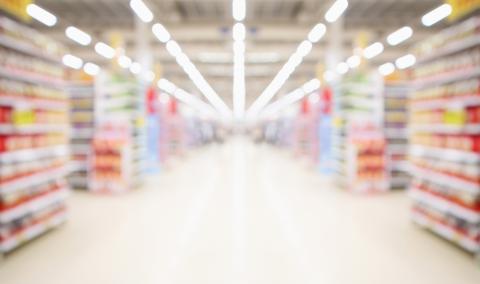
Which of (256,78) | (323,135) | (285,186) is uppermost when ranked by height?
(256,78)

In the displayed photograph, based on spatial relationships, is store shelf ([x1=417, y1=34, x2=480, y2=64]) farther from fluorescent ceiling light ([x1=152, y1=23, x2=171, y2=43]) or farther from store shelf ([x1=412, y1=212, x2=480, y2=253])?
fluorescent ceiling light ([x1=152, y1=23, x2=171, y2=43])

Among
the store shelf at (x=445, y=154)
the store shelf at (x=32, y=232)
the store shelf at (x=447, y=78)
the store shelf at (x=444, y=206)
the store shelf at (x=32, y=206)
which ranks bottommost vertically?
the store shelf at (x=32, y=232)

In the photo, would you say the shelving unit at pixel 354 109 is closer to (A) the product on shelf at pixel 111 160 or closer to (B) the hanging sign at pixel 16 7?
(A) the product on shelf at pixel 111 160

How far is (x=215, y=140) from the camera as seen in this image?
31484 mm

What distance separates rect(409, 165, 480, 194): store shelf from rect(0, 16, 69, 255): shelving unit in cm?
477

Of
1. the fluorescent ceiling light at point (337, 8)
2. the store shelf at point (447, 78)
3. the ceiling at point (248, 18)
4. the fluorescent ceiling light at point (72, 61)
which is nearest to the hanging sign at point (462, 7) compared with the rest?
the store shelf at point (447, 78)

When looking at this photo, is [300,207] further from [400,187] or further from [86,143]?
[86,143]

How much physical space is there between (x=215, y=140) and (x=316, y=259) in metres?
27.7

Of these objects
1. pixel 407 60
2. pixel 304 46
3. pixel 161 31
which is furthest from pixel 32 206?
pixel 407 60

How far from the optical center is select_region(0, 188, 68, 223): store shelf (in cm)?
394

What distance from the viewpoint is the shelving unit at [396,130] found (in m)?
8.11

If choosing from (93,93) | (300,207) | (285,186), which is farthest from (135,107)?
(300,207)

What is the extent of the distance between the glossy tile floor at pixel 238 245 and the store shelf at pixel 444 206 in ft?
1.31

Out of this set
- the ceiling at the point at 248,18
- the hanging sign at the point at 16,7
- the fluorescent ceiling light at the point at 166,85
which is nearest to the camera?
the hanging sign at the point at 16,7
